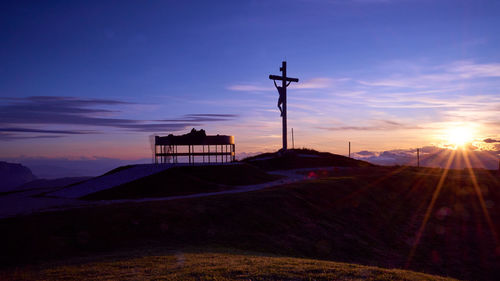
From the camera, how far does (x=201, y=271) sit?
10.2 meters

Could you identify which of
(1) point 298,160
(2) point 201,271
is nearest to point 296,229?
(2) point 201,271

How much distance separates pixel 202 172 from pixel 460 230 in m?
21.4

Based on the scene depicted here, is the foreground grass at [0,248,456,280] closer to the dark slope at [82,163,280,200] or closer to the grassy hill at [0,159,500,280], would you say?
the grassy hill at [0,159,500,280]

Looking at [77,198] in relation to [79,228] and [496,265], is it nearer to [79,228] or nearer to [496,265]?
[79,228]

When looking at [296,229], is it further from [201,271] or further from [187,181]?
[201,271]

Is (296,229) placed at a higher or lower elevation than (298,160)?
lower

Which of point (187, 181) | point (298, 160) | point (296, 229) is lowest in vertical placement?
point (296, 229)

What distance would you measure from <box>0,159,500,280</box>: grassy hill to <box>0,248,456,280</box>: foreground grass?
3023 mm

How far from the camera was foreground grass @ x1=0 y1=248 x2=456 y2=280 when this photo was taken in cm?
951

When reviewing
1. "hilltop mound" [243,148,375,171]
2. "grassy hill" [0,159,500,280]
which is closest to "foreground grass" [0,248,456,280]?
"grassy hill" [0,159,500,280]

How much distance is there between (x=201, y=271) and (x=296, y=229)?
1219cm

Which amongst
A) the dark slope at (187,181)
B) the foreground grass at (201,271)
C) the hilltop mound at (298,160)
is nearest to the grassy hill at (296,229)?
the foreground grass at (201,271)

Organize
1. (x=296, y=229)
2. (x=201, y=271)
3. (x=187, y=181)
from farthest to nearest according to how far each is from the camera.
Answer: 1. (x=187, y=181)
2. (x=296, y=229)
3. (x=201, y=271)

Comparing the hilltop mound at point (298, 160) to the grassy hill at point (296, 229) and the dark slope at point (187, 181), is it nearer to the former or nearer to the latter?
the dark slope at point (187, 181)
